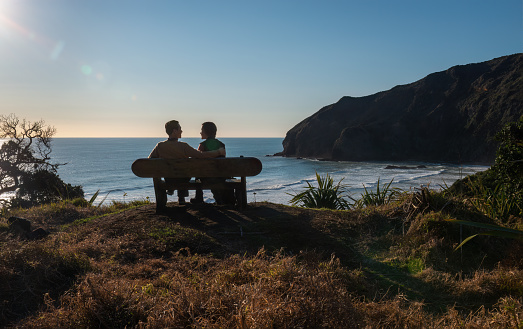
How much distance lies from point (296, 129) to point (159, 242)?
90023 millimetres

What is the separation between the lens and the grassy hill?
6.73 ft

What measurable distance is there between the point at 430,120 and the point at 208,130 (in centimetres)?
7438

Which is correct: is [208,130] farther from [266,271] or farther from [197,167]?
[266,271]

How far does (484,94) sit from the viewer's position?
65438 millimetres

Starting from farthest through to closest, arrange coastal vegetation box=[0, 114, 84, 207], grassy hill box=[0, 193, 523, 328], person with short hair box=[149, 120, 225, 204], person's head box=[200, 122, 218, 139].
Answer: coastal vegetation box=[0, 114, 84, 207]
person's head box=[200, 122, 218, 139]
person with short hair box=[149, 120, 225, 204]
grassy hill box=[0, 193, 523, 328]

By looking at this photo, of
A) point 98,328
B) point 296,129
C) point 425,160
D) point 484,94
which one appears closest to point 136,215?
point 98,328

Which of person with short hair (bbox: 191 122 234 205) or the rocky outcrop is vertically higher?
the rocky outcrop

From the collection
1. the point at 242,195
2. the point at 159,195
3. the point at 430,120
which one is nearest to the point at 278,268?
the point at 242,195

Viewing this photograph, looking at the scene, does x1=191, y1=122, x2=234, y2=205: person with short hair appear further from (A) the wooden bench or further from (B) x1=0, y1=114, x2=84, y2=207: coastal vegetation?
(B) x1=0, y1=114, x2=84, y2=207: coastal vegetation

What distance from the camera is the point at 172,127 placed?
18.4 ft

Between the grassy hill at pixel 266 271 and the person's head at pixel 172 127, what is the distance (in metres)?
1.31

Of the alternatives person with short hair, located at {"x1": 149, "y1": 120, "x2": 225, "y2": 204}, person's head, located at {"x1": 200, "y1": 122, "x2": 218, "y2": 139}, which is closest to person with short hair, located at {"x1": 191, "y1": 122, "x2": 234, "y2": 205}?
person's head, located at {"x1": 200, "y1": 122, "x2": 218, "y2": 139}

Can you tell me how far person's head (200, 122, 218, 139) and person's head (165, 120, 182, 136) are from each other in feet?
1.33

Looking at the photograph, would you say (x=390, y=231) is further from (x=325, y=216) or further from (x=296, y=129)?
(x=296, y=129)
